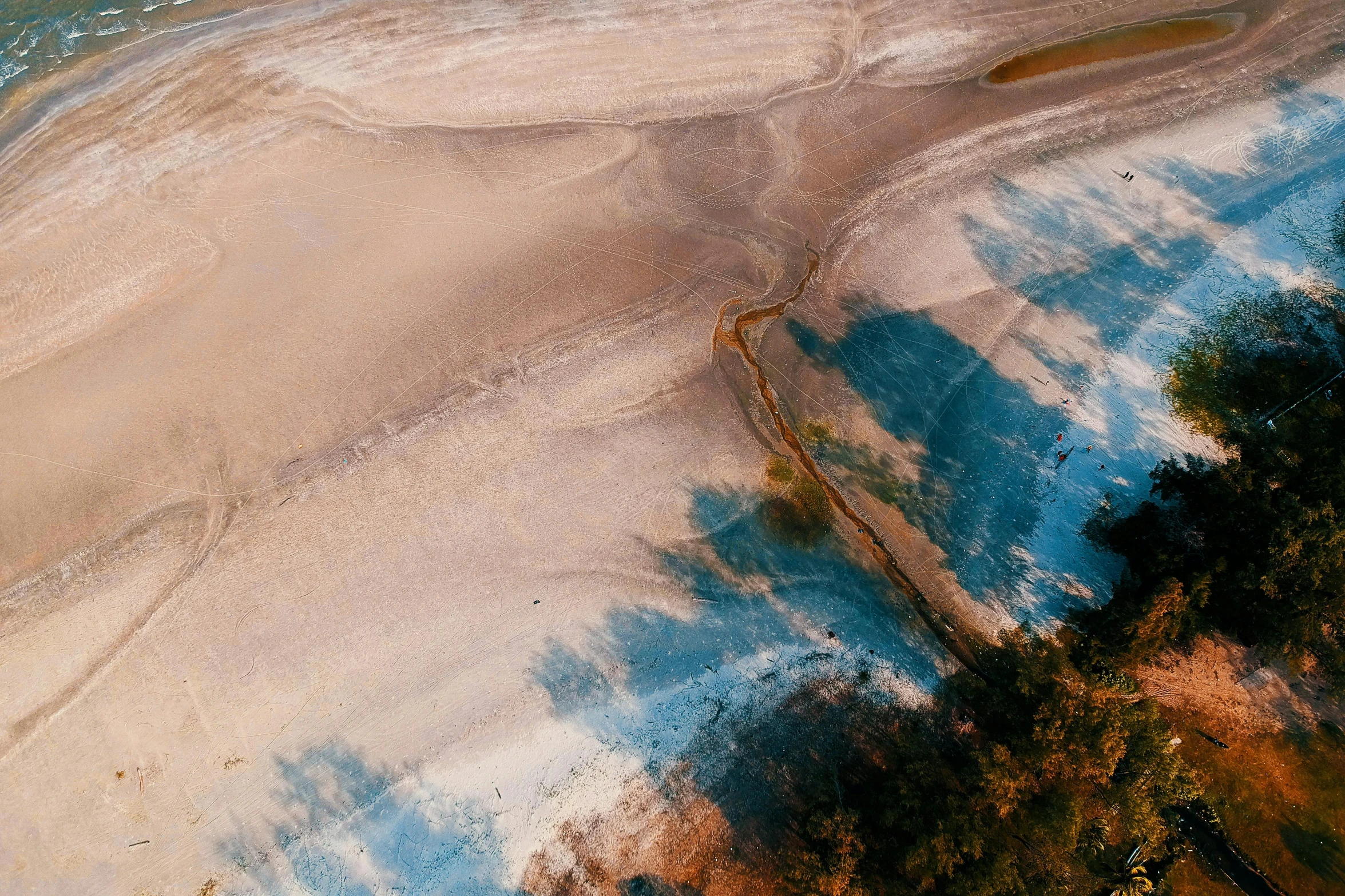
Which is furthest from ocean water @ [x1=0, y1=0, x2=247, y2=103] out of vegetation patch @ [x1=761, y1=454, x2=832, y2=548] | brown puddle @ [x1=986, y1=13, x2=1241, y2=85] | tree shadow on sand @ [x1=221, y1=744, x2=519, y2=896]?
brown puddle @ [x1=986, y1=13, x2=1241, y2=85]

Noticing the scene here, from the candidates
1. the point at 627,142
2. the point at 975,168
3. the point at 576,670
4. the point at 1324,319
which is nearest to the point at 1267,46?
the point at 1324,319

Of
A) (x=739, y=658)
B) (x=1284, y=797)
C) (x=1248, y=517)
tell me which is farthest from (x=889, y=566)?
(x=1284, y=797)

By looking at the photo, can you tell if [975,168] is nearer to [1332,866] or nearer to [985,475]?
[985,475]

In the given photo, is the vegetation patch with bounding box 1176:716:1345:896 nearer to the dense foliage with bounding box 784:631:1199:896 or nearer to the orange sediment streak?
the dense foliage with bounding box 784:631:1199:896

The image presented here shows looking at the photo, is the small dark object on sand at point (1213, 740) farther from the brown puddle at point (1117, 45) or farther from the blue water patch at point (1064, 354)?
the brown puddle at point (1117, 45)

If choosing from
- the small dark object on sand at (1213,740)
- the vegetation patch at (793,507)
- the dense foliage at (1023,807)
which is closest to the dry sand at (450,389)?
the vegetation patch at (793,507)
